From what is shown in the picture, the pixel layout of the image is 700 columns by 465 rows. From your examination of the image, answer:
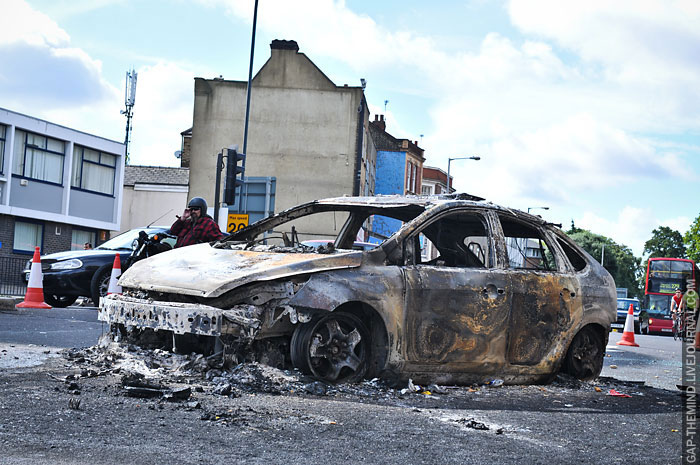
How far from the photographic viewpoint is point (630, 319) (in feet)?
63.9

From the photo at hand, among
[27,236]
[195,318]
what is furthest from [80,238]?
[195,318]

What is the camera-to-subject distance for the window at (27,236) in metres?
37.0

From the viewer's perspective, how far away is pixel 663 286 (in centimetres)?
4381

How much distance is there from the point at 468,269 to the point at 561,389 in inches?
55.9

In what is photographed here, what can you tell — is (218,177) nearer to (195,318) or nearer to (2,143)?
(195,318)

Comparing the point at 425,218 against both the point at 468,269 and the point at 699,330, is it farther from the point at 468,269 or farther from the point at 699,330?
the point at 699,330

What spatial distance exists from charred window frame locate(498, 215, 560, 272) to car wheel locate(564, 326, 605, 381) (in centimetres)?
70

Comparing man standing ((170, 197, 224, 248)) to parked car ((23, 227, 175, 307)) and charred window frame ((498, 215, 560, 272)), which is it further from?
parked car ((23, 227, 175, 307))

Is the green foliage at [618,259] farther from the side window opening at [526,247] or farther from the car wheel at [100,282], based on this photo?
the side window opening at [526,247]

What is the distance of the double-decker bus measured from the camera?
139 ft

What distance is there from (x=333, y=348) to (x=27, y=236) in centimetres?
3390

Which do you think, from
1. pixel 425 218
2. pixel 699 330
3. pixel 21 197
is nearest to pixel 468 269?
pixel 425 218

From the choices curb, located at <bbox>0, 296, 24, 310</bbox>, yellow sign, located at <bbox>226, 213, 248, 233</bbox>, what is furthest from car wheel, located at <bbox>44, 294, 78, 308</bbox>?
yellow sign, located at <bbox>226, 213, 248, 233</bbox>

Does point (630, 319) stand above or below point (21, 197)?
below
